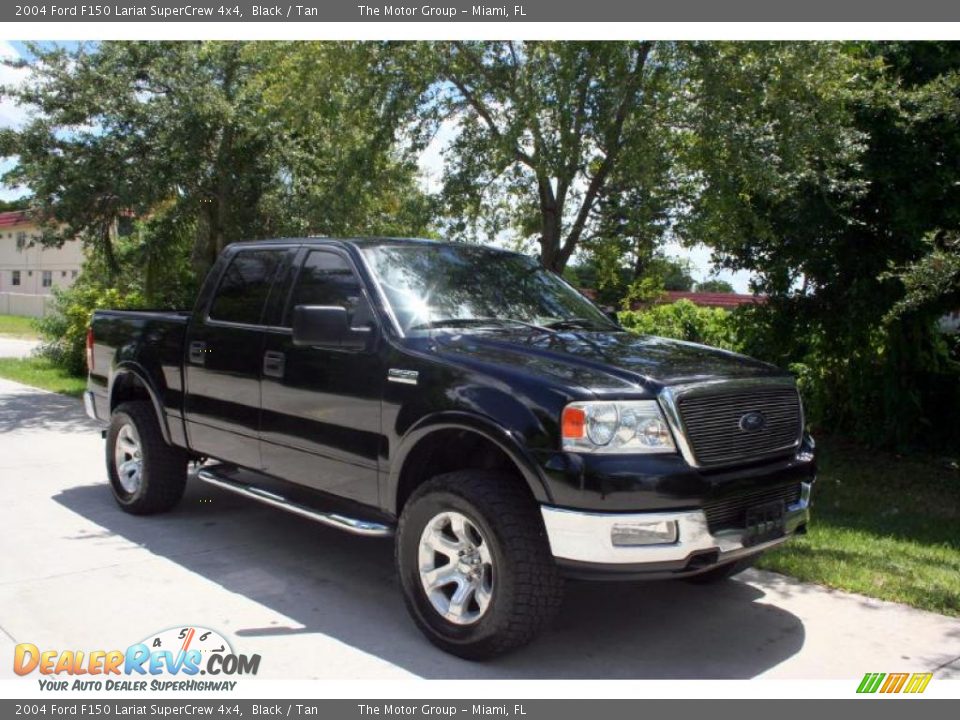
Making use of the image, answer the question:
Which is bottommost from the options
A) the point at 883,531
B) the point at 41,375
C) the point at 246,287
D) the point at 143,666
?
the point at 143,666

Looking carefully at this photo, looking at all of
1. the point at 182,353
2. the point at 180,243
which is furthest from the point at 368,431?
the point at 180,243

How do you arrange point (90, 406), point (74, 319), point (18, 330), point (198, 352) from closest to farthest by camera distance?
point (198, 352) → point (90, 406) → point (74, 319) → point (18, 330)

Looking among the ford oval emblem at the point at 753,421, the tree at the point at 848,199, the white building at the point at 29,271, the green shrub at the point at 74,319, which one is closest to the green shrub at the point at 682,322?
the tree at the point at 848,199

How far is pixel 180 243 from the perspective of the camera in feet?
45.8

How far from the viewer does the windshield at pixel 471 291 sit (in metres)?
5.05

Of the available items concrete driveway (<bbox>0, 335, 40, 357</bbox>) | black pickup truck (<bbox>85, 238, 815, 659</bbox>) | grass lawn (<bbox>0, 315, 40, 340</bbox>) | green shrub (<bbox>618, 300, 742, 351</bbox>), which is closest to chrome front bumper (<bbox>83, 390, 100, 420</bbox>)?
black pickup truck (<bbox>85, 238, 815, 659</bbox>)

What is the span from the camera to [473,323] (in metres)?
5.06

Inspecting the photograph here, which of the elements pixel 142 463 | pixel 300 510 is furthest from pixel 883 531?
pixel 142 463

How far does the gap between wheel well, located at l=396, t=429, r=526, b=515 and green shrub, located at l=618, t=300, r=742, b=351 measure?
7974 mm

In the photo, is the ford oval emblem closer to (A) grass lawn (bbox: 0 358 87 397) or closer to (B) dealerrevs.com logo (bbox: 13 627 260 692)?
(B) dealerrevs.com logo (bbox: 13 627 260 692)

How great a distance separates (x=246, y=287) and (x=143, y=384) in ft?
4.28

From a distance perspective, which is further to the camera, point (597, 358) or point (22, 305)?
point (22, 305)

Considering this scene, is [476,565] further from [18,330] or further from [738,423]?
[18,330]
